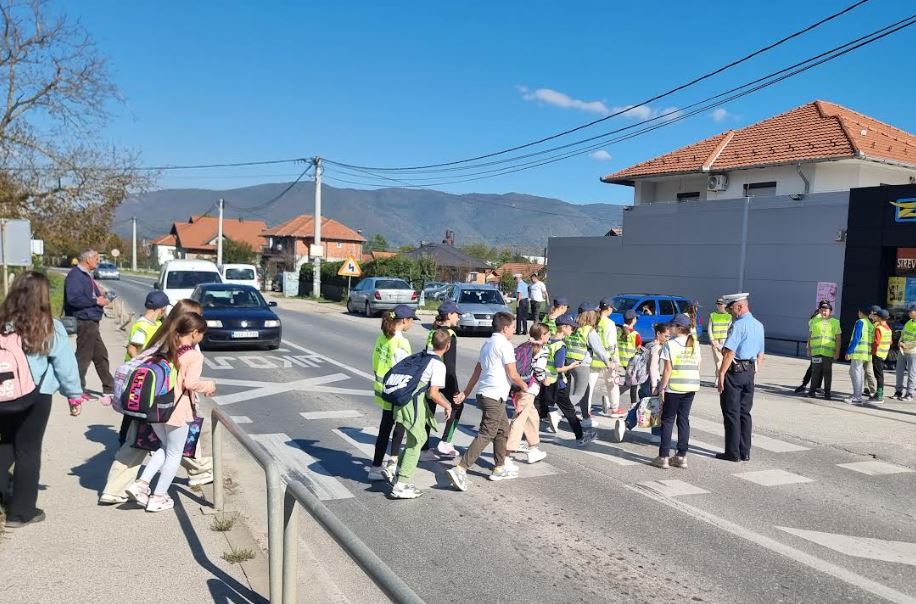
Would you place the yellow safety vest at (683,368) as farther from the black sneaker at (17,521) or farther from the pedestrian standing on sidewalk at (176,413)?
the black sneaker at (17,521)

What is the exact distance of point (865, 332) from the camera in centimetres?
1230

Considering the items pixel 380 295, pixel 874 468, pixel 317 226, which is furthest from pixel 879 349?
pixel 317 226

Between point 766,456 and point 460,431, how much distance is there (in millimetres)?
3461

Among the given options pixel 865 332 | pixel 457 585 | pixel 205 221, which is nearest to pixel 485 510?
pixel 457 585

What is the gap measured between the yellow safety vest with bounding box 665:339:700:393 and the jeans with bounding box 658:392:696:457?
8 centimetres

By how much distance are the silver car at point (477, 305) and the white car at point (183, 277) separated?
6.68 meters

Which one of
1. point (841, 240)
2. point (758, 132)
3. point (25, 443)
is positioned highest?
point (758, 132)

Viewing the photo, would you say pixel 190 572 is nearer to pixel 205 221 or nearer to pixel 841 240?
pixel 841 240

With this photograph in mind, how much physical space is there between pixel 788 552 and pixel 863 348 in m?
8.11

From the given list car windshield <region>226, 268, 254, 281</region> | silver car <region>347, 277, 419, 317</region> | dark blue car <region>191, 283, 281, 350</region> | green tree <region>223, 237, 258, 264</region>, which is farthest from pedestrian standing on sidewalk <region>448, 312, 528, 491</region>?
green tree <region>223, 237, 258, 264</region>

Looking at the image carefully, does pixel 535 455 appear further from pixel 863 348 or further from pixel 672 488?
pixel 863 348

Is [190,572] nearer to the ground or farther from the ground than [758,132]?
nearer to the ground

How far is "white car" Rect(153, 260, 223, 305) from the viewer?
19.7m

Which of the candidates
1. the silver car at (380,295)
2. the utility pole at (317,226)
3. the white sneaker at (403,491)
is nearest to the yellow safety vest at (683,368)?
the white sneaker at (403,491)
